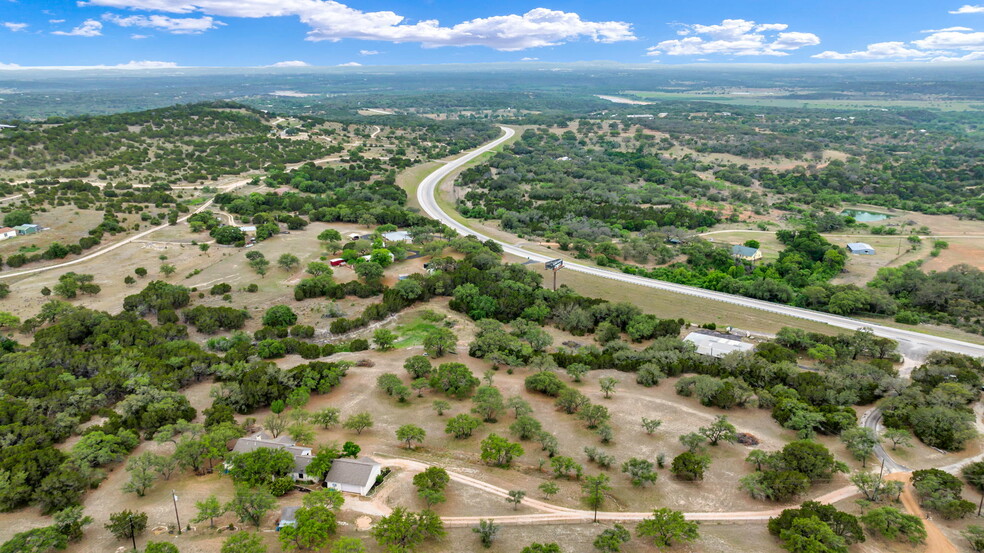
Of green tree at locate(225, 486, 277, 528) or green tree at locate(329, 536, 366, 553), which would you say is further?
green tree at locate(225, 486, 277, 528)

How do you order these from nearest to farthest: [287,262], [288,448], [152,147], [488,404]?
1. [288,448]
2. [488,404]
3. [287,262]
4. [152,147]

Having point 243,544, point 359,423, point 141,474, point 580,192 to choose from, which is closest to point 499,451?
point 359,423

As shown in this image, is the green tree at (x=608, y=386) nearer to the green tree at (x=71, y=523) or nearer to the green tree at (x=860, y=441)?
the green tree at (x=860, y=441)

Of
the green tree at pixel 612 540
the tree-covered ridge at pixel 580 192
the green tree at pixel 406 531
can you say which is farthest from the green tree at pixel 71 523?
the tree-covered ridge at pixel 580 192

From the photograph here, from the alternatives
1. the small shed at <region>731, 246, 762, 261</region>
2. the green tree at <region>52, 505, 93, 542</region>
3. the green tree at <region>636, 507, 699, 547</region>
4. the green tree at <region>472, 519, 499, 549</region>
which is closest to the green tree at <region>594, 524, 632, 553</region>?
the green tree at <region>636, 507, 699, 547</region>

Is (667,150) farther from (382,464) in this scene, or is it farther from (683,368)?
(382,464)

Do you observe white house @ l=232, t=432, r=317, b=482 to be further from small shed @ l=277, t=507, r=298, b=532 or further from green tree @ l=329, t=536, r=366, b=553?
green tree @ l=329, t=536, r=366, b=553

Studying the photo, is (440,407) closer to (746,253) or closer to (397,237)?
(397,237)
